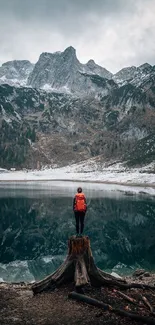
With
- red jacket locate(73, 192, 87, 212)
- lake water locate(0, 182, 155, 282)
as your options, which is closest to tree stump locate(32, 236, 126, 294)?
red jacket locate(73, 192, 87, 212)

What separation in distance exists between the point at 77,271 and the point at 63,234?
1426 inches

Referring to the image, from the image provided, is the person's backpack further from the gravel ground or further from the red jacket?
the gravel ground

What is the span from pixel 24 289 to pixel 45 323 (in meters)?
6.91

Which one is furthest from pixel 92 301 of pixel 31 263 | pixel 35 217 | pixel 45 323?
pixel 35 217

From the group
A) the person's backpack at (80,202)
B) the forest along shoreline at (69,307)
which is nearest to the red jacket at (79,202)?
the person's backpack at (80,202)

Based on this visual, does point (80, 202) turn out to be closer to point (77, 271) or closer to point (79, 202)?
point (79, 202)

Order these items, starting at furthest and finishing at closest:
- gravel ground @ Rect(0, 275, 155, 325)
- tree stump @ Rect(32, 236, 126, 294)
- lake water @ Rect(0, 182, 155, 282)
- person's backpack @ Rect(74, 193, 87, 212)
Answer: lake water @ Rect(0, 182, 155, 282)
person's backpack @ Rect(74, 193, 87, 212)
tree stump @ Rect(32, 236, 126, 294)
gravel ground @ Rect(0, 275, 155, 325)

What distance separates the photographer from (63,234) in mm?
56125

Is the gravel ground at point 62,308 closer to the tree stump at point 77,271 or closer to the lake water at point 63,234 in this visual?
the tree stump at point 77,271

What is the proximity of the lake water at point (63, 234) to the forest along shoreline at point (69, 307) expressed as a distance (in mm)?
13058

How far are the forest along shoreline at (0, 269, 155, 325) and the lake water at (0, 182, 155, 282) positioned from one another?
13058mm

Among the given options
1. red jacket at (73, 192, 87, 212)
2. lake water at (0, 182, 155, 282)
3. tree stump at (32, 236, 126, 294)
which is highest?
red jacket at (73, 192, 87, 212)

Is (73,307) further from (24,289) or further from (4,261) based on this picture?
(4,261)

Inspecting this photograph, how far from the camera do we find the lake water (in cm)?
3853
